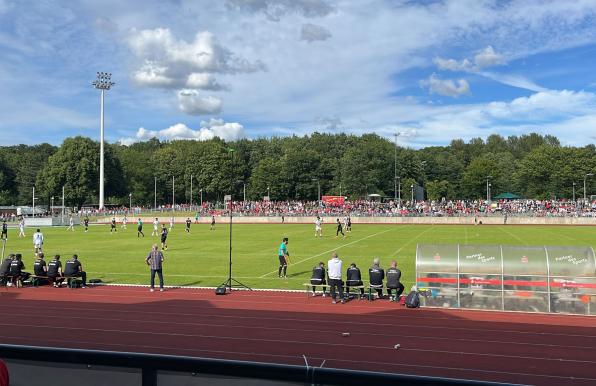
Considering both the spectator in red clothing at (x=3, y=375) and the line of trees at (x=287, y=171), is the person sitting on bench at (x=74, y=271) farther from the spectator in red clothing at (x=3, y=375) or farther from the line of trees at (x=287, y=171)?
the line of trees at (x=287, y=171)

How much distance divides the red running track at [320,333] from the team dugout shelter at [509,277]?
50 centimetres

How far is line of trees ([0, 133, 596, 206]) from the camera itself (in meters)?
104

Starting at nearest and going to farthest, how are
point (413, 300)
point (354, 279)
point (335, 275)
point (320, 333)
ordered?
point (320, 333) < point (413, 300) < point (335, 275) < point (354, 279)

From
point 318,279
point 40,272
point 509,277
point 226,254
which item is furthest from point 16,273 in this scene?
point 509,277

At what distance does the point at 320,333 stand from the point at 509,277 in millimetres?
7335

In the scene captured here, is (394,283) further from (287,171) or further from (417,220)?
(287,171)

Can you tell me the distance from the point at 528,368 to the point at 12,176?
138 m

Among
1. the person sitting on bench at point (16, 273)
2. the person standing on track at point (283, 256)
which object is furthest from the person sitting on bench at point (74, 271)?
the person standing on track at point (283, 256)

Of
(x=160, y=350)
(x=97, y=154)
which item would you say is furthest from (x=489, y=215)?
(x=97, y=154)

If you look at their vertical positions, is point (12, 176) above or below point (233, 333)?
above

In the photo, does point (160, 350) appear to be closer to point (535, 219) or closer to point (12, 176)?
point (535, 219)

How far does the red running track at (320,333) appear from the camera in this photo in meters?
11.3

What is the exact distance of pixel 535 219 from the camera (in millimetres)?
66625

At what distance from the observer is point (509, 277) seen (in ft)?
56.5
